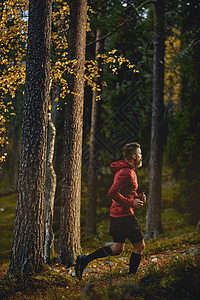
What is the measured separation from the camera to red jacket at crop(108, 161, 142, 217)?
5.35m

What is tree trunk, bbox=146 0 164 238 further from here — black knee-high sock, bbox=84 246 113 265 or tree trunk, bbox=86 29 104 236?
black knee-high sock, bbox=84 246 113 265

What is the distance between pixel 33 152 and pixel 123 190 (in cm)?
217

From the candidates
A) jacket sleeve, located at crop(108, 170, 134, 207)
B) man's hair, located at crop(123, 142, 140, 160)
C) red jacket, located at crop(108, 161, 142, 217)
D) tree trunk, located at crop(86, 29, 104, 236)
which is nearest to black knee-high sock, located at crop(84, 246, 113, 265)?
red jacket, located at crop(108, 161, 142, 217)

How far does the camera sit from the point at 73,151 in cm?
716

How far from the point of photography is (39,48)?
6301 millimetres

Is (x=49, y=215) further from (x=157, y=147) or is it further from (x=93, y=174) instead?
(x=157, y=147)

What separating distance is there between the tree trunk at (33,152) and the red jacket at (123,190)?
180 cm

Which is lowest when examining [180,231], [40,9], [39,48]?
[180,231]

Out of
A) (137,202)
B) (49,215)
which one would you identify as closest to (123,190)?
(137,202)

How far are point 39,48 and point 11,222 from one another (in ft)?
43.2

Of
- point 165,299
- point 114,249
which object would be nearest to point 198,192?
point 114,249

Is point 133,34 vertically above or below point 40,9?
above

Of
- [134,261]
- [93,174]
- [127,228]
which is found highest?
[93,174]

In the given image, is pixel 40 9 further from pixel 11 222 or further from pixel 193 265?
pixel 11 222
